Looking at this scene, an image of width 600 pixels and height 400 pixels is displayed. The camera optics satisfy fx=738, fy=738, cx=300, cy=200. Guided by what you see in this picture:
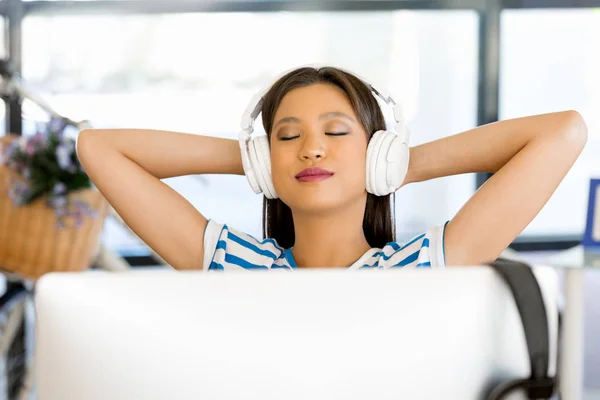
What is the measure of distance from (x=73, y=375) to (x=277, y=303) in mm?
158

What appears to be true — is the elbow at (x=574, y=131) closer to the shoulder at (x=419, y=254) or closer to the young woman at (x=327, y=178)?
the young woman at (x=327, y=178)

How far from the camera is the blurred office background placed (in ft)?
10.7

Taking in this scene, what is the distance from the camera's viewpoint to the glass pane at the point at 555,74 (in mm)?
3479

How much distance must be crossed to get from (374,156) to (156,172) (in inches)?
16.0

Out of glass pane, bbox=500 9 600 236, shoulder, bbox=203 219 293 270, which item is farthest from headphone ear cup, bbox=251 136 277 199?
glass pane, bbox=500 9 600 236

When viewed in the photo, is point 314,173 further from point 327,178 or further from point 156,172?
point 156,172

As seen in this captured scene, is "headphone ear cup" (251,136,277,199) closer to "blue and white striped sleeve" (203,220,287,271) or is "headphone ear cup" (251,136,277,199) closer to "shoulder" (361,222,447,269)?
"blue and white striped sleeve" (203,220,287,271)

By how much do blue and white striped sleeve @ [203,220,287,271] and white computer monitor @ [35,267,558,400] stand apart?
638 millimetres

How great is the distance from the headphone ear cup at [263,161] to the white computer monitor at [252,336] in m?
0.64

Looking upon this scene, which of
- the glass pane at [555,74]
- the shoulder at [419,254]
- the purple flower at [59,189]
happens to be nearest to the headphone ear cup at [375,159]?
the shoulder at [419,254]

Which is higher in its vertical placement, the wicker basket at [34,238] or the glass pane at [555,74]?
the glass pane at [555,74]

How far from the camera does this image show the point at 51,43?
3.23 meters

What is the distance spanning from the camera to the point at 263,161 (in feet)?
3.87

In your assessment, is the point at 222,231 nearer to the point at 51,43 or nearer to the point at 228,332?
the point at 228,332
